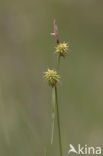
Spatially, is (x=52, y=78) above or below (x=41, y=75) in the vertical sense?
below

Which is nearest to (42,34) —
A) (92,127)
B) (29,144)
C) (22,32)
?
(22,32)

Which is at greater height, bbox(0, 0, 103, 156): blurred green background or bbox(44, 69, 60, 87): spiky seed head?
bbox(0, 0, 103, 156): blurred green background

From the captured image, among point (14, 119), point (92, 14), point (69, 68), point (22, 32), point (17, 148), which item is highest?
point (92, 14)

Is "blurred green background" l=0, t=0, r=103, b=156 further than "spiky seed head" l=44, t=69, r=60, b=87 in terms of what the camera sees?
Yes

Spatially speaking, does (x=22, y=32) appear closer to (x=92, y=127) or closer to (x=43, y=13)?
(x=43, y=13)

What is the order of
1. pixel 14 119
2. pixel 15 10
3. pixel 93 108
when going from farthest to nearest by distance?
pixel 15 10 < pixel 93 108 < pixel 14 119

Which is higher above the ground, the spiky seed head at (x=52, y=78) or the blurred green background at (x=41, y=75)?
the blurred green background at (x=41, y=75)

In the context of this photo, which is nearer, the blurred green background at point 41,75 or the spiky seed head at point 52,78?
the spiky seed head at point 52,78

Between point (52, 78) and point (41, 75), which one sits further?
point (41, 75)
